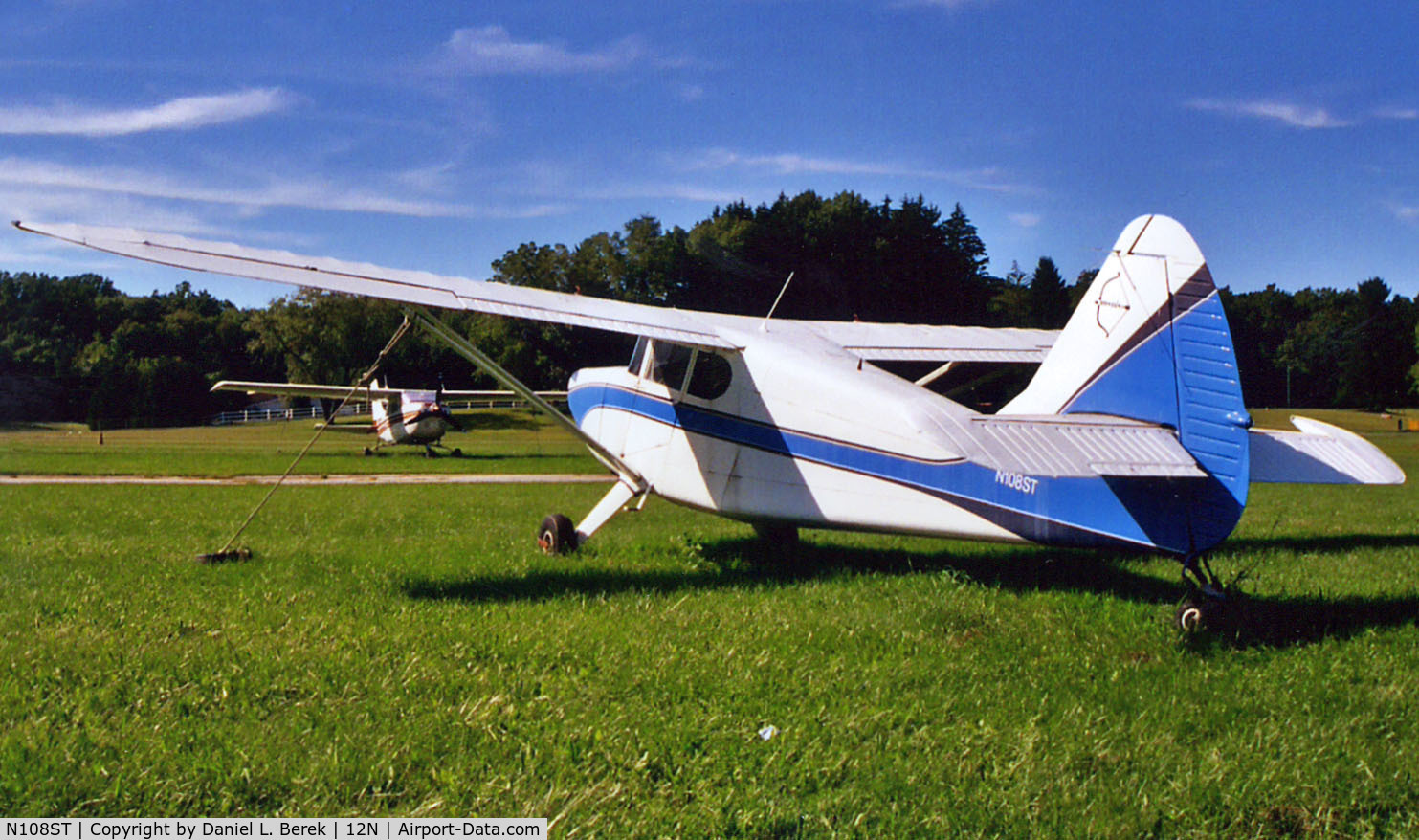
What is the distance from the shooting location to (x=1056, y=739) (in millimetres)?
4027

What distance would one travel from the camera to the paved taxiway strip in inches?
801

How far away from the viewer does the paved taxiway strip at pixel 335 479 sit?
66.7 ft

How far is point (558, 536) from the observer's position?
8.90 meters

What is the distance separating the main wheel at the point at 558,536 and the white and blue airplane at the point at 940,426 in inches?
0.8

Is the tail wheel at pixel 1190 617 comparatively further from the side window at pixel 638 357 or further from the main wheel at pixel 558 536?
the side window at pixel 638 357

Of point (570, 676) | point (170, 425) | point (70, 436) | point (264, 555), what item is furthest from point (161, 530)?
point (170, 425)

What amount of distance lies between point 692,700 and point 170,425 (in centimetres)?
5185

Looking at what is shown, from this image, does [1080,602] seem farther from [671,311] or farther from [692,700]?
[671,311]

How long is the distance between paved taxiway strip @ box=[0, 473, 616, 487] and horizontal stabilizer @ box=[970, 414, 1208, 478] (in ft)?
52.4

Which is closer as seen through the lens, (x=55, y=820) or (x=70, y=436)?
(x=55, y=820)

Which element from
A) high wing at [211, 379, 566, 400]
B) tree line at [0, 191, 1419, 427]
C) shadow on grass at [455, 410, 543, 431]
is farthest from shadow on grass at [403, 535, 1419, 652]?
shadow on grass at [455, 410, 543, 431]

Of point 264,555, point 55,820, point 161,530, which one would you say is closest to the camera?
point 55,820

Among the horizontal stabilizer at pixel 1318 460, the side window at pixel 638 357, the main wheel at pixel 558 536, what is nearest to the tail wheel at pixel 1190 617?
the horizontal stabilizer at pixel 1318 460

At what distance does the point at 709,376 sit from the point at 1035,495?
3204 mm
